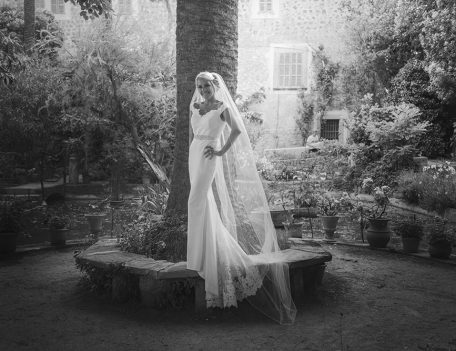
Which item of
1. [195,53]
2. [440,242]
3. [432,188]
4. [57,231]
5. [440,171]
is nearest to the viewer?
[195,53]

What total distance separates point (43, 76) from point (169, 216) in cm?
753

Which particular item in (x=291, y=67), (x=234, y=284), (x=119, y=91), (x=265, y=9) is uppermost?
(x=265, y=9)

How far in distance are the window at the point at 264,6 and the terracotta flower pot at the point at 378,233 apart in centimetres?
1490

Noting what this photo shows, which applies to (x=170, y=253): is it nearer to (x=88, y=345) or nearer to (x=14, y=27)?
(x=88, y=345)

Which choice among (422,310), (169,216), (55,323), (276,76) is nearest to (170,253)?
(169,216)

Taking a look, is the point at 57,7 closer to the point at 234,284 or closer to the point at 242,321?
the point at 234,284

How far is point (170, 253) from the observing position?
16.0ft

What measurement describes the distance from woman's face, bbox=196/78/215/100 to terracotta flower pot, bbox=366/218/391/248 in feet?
12.3

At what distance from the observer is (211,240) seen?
14.0 feet

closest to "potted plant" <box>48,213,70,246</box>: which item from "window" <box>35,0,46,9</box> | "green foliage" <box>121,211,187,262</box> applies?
"green foliage" <box>121,211,187,262</box>

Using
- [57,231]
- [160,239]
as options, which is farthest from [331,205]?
[57,231]

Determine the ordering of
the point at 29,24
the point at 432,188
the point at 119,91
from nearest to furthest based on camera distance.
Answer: the point at 432,188
the point at 119,91
the point at 29,24

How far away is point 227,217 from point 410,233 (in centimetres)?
344

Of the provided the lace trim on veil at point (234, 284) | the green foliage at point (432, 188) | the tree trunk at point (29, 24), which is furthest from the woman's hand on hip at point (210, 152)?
the tree trunk at point (29, 24)
